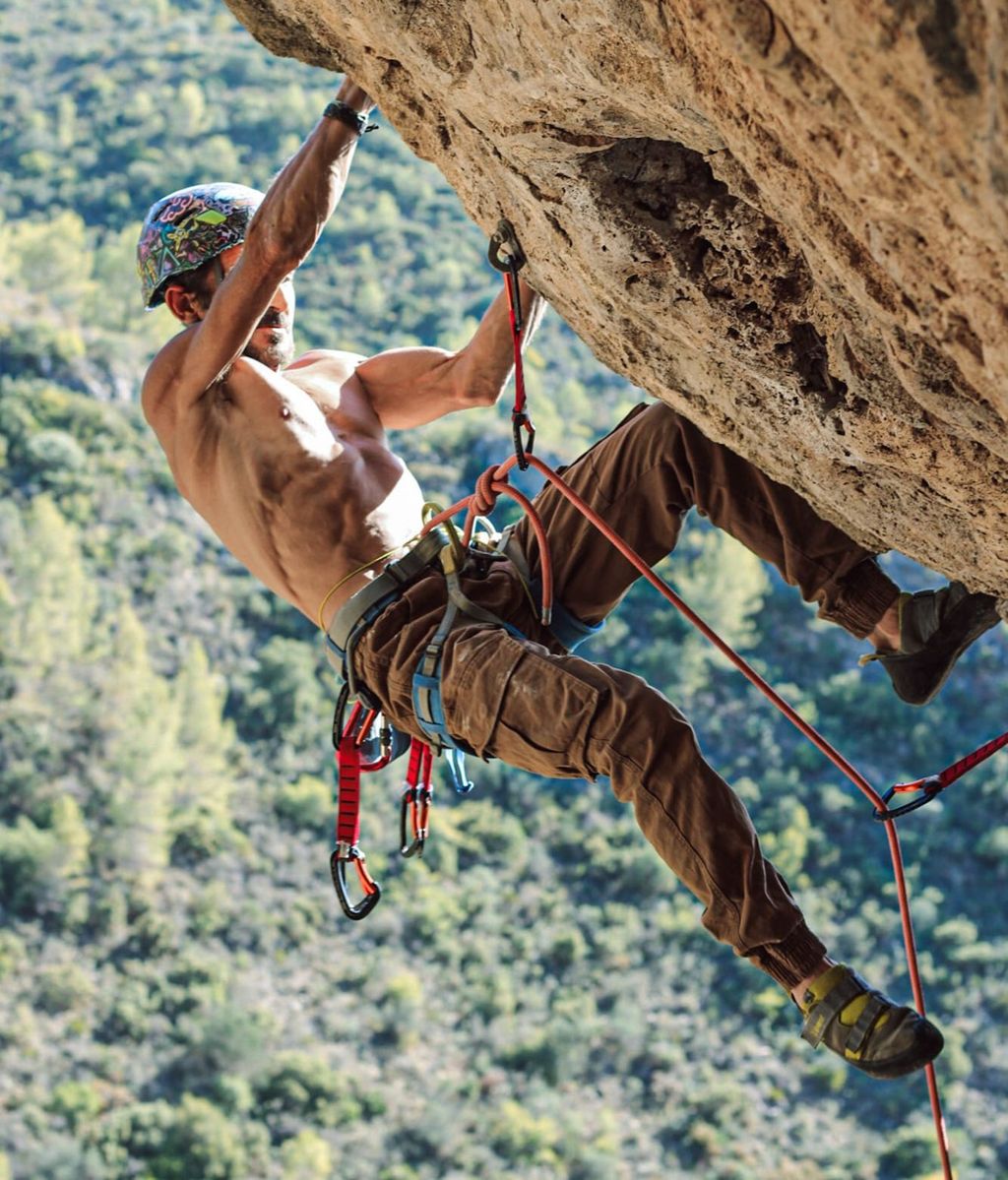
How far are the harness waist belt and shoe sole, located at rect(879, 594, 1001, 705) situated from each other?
3.60 ft

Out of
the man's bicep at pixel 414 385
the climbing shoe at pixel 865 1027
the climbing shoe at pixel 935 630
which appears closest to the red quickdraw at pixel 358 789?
the man's bicep at pixel 414 385

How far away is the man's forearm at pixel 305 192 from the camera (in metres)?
3.61

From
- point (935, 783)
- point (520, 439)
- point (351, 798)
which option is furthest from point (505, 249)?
point (351, 798)

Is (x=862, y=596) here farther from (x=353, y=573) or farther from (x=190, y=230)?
(x=190, y=230)

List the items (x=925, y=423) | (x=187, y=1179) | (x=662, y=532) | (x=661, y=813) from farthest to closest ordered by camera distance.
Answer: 1. (x=187, y=1179)
2. (x=662, y=532)
3. (x=661, y=813)
4. (x=925, y=423)

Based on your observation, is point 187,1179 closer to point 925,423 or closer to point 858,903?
point 858,903

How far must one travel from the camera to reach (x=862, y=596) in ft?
12.3

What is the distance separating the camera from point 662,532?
3.89m

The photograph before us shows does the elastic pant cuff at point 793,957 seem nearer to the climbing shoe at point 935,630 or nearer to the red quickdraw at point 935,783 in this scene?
the red quickdraw at point 935,783

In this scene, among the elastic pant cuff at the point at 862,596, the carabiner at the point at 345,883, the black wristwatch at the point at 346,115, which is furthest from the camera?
the carabiner at the point at 345,883

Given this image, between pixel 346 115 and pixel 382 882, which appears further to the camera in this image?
pixel 382 882

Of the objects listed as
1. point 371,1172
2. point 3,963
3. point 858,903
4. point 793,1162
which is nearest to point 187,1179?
point 371,1172

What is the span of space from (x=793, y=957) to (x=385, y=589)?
135cm

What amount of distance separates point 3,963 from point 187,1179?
513cm
